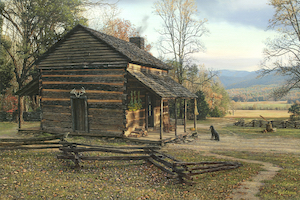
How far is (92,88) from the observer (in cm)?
1548

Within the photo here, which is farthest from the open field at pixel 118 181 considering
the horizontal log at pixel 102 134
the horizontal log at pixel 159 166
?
the horizontal log at pixel 102 134

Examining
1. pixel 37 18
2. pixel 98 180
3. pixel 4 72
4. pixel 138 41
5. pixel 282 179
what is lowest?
pixel 282 179

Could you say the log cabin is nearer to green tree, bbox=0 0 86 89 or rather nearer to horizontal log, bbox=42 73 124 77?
horizontal log, bbox=42 73 124 77

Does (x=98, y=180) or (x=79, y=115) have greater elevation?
(x=79, y=115)

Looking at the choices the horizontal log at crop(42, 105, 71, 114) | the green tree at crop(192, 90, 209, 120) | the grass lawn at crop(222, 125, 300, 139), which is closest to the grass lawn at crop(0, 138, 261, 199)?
the horizontal log at crop(42, 105, 71, 114)

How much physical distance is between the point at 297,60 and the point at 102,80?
23.4m

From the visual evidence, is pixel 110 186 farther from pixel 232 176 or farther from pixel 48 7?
pixel 48 7

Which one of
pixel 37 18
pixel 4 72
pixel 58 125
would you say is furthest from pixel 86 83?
pixel 4 72

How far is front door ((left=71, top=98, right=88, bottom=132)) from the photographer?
15788mm

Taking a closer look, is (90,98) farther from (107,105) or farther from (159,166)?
(159,166)

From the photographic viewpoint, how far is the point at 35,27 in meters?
25.2

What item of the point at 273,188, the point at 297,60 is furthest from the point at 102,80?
the point at 297,60

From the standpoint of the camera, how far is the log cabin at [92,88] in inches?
586

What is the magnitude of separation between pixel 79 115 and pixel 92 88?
2122 millimetres
